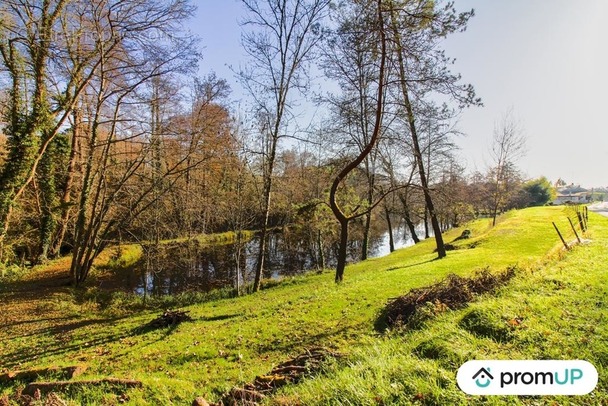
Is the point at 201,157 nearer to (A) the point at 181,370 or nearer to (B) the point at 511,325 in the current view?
(A) the point at 181,370

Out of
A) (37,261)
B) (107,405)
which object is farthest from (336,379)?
(37,261)

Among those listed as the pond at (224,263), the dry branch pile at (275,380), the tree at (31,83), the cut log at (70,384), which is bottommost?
the pond at (224,263)

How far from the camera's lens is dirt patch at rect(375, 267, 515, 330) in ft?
18.5

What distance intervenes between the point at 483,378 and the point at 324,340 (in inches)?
167

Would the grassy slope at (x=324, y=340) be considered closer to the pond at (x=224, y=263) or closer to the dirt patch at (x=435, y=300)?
the dirt patch at (x=435, y=300)

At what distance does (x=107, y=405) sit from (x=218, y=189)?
17.8 m

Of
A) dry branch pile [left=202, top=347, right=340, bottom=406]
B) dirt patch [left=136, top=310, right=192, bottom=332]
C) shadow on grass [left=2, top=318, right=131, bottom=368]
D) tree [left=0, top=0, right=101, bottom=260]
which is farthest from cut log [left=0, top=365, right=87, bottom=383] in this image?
tree [left=0, top=0, right=101, bottom=260]

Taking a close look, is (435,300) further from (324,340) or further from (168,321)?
(168,321)

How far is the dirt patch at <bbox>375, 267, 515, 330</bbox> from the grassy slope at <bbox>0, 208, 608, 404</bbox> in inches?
17.2

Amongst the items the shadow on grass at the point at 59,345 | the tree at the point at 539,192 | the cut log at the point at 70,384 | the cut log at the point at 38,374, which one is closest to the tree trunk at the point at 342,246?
the shadow on grass at the point at 59,345

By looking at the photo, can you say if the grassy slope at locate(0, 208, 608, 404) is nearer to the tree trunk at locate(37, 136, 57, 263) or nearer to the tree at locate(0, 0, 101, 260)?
the tree at locate(0, 0, 101, 260)

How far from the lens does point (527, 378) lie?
2.72 metres

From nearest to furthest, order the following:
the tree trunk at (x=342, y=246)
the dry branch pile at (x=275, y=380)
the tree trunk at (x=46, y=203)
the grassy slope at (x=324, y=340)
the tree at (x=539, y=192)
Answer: the grassy slope at (x=324, y=340)
the dry branch pile at (x=275, y=380)
the tree trunk at (x=342, y=246)
the tree trunk at (x=46, y=203)
the tree at (x=539, y=192)

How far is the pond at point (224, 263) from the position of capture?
17.5 meters
